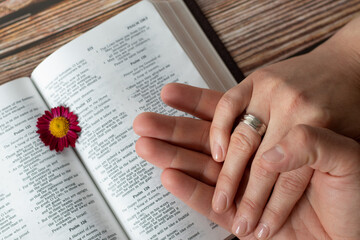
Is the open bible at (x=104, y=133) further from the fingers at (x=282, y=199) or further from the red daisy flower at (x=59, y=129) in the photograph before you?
the fingers at (x=282, y=199)

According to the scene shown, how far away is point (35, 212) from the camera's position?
70 centimetres

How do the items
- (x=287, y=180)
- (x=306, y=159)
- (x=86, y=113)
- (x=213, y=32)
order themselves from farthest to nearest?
(x=213, y=32) < (x=86, y=113) < (x=287, y=180) < (x=306, y=159)

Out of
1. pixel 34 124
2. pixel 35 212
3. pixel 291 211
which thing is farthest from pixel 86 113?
pixel 291 211

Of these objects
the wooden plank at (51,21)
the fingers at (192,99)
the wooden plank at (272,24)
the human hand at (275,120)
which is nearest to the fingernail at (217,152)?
the human hand at (275,120)

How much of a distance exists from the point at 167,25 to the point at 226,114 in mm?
283

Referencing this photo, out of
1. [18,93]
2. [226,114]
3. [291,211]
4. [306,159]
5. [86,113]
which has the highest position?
[18,93]

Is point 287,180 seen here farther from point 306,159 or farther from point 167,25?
point 167,25

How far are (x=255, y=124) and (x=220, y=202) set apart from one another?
16cm

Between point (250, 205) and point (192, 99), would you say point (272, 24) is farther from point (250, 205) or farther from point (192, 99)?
point (250, 205)

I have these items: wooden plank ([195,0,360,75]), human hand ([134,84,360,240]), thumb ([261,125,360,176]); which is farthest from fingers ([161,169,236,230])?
wooden plank ([195,0,360,75])

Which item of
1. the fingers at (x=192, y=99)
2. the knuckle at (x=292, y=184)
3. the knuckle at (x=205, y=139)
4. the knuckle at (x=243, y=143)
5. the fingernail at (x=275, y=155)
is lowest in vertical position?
the knuckle at (x=292, y=184)

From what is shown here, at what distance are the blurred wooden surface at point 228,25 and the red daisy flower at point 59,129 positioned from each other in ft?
0.51

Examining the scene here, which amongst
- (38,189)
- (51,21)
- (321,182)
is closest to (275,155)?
(321,182)

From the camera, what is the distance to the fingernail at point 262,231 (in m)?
0.62
